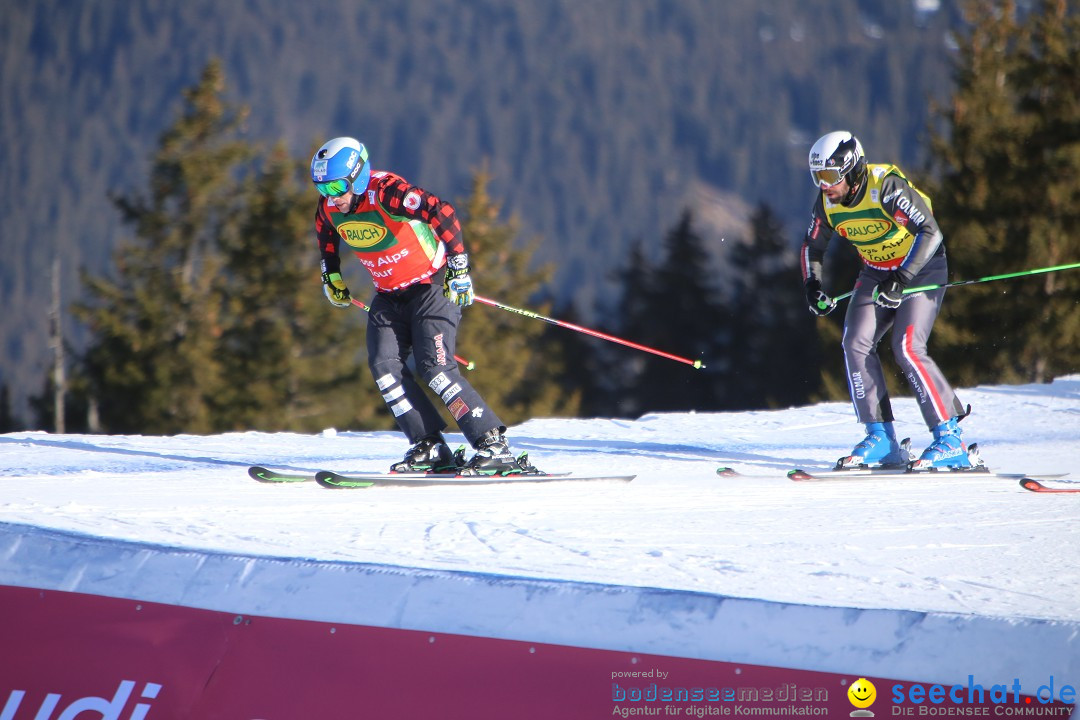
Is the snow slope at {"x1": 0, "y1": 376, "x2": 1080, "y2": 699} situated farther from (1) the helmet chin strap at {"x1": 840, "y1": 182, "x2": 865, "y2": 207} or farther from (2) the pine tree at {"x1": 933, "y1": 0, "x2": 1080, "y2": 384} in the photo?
(2) the pine tree at {"x1": 933, "y1": 0, "x2": 1080, "y2": 384}

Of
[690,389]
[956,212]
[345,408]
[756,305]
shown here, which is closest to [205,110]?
[345,408]

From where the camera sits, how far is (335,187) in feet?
19.1

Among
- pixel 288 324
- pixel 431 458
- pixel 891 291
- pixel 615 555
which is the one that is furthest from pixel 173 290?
pixel 615 555

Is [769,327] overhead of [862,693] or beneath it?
beneath

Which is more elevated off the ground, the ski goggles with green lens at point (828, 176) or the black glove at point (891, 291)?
the ski goggles with green lens at point (828, 176)

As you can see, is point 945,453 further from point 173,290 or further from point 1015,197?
point 173,290

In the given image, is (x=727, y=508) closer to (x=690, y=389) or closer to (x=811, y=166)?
(x=811, y=166)

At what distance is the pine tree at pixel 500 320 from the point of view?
32406mm

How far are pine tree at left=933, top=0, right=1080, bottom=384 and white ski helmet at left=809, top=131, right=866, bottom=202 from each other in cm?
1783

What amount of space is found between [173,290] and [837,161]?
27.0 m

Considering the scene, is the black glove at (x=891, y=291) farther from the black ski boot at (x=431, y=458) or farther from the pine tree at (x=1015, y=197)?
the pine tree at (x=1015, y=197)

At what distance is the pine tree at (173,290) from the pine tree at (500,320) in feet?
22.9

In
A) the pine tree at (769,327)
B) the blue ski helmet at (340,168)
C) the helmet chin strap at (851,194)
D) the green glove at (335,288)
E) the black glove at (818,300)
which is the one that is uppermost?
the blue ski helmet at (340,168)

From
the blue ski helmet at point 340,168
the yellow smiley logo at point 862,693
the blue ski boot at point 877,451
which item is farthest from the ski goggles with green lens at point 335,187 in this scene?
the yellow smiley logo at point 862,693
